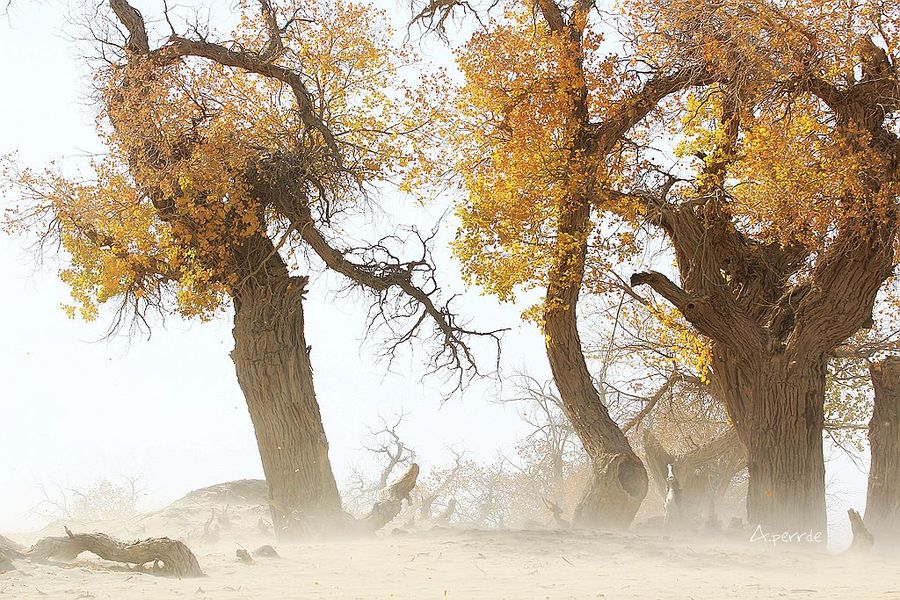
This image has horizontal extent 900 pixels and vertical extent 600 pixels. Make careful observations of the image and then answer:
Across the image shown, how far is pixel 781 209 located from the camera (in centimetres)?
1254

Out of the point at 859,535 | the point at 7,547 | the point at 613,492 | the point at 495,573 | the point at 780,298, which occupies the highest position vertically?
the point at 780,298

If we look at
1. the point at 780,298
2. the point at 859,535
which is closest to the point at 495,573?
the point at 859,535

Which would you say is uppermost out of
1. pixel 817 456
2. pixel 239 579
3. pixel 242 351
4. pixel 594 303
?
pixel 594 303

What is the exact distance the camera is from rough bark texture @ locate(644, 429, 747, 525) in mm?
17578

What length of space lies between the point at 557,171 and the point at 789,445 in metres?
5.48

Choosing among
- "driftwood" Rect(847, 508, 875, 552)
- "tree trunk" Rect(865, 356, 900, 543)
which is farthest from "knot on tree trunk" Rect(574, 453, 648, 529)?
"tree trunk" Rect(865, 356, 900, 543)

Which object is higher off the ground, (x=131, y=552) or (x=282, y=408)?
(x=282, y=408)

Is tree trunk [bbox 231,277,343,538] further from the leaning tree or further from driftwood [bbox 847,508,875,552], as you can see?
driftwood [bbox 847,508,875,552]

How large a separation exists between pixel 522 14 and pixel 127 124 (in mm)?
6579

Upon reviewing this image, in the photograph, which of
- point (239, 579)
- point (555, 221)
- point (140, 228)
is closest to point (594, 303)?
point (555, 221)

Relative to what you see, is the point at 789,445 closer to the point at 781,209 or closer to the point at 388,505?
the point at 781,209

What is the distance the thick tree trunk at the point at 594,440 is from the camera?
1405 centimetres

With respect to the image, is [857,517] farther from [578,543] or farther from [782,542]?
[578,543]

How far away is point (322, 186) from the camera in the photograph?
14.3m
